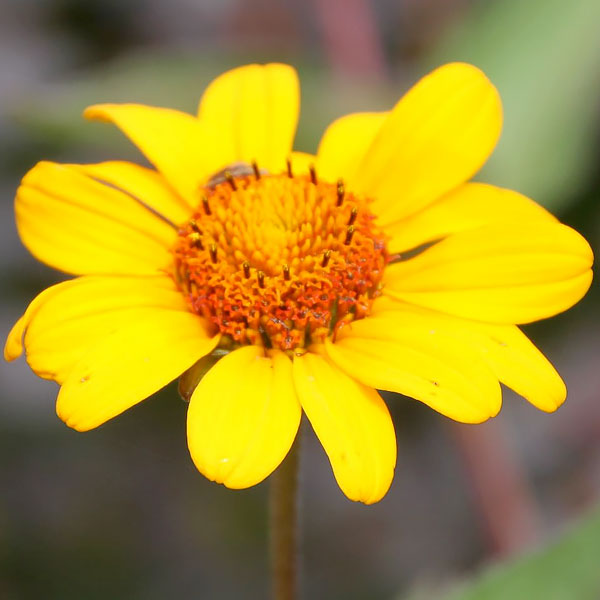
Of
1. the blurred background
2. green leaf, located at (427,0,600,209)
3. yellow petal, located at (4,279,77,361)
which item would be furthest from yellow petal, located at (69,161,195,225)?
green leaf, located at (427,0,600,209)

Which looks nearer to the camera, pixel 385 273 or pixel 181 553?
pixel 385 273

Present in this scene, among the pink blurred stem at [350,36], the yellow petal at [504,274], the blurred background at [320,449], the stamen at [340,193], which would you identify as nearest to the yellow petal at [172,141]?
the stamen at [340,193]

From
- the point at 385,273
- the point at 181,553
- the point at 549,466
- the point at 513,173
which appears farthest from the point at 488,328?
the point at 549,466

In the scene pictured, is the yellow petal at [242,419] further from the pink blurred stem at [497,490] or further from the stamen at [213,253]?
the pink blurred stem at [497,490]

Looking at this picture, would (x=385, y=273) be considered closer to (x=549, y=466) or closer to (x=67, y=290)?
(x=67, y=290)

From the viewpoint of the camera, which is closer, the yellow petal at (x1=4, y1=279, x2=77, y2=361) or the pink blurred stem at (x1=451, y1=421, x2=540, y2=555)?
the yellow petal at (x1=4, y1=279, x2=77, y2=361)

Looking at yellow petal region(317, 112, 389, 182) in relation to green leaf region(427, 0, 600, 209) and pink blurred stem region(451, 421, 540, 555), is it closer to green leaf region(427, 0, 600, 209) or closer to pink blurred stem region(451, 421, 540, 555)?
green leaf region(427, 0, 600, 209)
